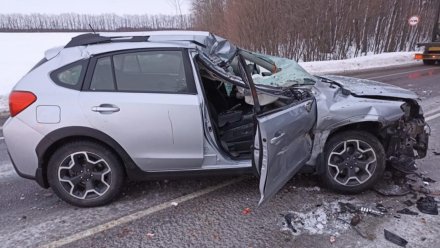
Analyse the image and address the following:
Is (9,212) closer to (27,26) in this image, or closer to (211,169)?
(211,169)

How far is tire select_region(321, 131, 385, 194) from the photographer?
349cm

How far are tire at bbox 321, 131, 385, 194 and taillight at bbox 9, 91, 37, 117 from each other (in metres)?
2.88

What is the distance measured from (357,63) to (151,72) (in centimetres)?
1633

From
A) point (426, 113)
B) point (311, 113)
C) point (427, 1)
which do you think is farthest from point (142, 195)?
point (427, 1)

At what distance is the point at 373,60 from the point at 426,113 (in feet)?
42.9

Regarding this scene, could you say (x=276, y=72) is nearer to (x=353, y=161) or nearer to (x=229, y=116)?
(x=229, y=116)

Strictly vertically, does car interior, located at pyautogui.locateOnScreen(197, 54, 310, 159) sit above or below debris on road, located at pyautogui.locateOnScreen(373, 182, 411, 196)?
above

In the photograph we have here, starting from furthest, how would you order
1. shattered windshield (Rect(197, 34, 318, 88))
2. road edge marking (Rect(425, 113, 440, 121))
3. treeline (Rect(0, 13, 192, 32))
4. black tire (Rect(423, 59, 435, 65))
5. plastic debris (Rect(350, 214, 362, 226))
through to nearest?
1. treeline (Rect(0, 13, 192, 32))
2. black tire (Rect(423, 59, 435, 65))
3. road edge marking (Rect(425, 113, 440, 121))
4. shattered windshield (Rect(197, 34, 318, 88))
5. plastic debris (Rect(350, 214, 362, 226))

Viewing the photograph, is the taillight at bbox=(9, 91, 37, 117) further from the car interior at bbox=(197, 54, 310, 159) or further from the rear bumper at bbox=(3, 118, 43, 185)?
the car interior at bbox=(197, 54, 310, 159)

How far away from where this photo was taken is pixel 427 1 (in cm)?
2689

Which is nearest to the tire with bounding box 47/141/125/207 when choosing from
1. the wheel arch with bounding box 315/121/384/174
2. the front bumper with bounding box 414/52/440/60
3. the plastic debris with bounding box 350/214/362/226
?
the wheel arch with bounding box 315/121/384/174

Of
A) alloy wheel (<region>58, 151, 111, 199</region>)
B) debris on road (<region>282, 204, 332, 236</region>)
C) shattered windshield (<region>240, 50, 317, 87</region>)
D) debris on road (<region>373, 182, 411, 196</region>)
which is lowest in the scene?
debris on road (<region>282, 204, 332, 236</region>)

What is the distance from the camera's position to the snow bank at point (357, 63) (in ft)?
52.2

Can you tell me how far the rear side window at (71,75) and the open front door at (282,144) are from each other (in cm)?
181
